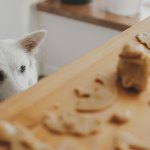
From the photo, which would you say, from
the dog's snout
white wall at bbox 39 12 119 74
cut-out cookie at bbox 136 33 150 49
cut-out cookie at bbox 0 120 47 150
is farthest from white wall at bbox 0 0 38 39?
cut-out cookie at bbox 0 120 47 150

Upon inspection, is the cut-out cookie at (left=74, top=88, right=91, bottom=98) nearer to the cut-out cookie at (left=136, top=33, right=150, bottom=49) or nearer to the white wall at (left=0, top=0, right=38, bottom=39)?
the cut-out cookie at (left=136, top=33, right=150, bottom=49)

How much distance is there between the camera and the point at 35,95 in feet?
1.84

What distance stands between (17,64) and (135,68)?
0.48 metres

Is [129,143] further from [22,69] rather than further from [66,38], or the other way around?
[66,38]

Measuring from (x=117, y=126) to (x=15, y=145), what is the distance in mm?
169

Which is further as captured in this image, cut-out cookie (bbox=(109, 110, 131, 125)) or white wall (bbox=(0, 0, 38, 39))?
white wall (bbox=(0, 0, 38, 39))

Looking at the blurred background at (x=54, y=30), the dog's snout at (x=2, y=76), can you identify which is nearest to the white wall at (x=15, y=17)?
the blurred background at (x=54, y=30)

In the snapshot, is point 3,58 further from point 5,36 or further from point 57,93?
point 5,36

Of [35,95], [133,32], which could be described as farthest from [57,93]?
[133,32]

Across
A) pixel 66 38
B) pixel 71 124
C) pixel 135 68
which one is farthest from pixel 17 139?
pixel 66 38

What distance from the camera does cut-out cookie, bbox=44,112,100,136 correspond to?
49 centimetres

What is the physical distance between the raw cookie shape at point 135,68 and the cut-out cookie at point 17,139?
0.75ft

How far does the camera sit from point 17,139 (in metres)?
0.46

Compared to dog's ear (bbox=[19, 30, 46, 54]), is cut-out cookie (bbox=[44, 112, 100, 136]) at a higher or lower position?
higher
